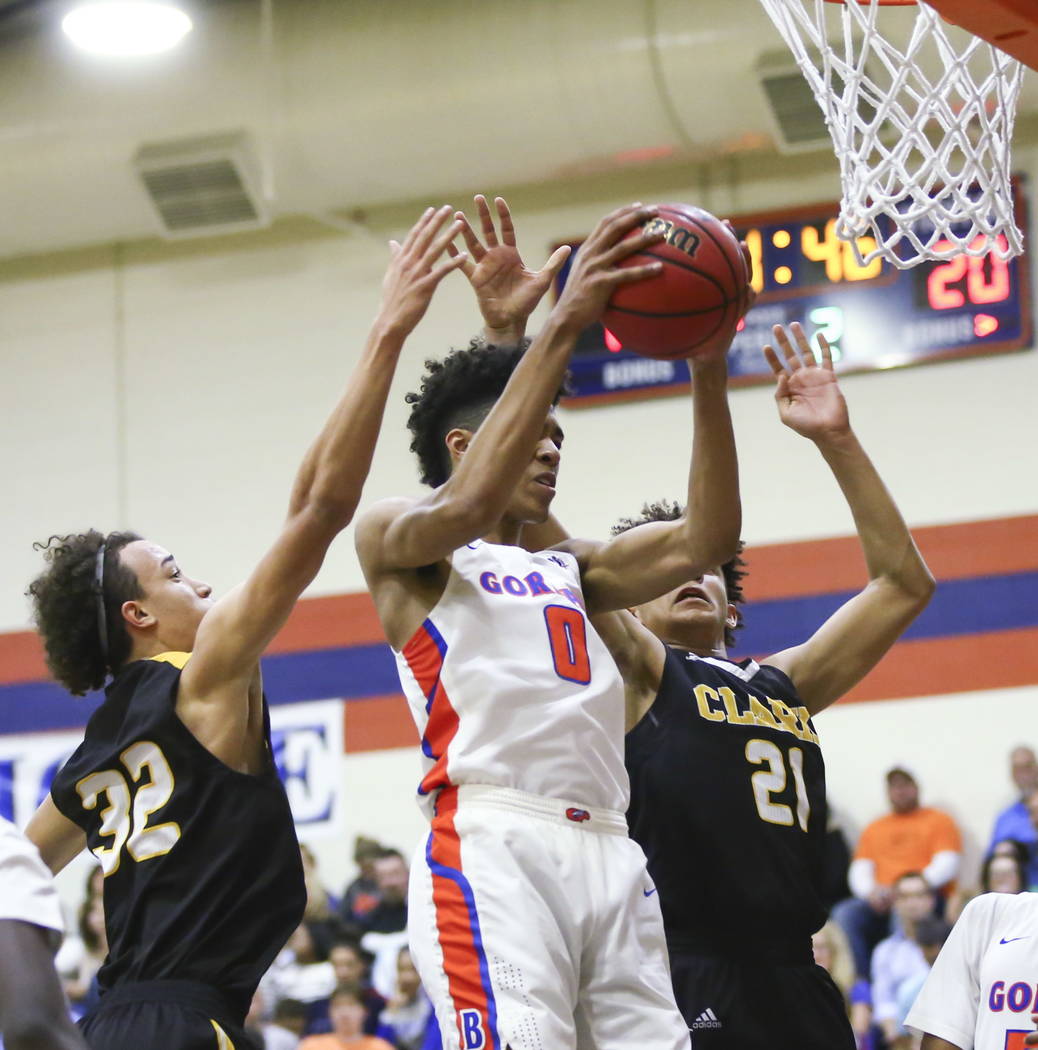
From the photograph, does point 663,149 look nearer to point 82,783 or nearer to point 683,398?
point 683,398

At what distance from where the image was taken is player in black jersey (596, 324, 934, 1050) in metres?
4.12

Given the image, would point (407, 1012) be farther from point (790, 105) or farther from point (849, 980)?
point (790, 105)

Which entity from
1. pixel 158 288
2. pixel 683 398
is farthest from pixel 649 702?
pixel 158 288

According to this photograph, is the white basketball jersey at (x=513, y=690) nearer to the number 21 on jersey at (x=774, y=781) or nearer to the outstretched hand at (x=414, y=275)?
the outstretched hand at (x=414, y=275)

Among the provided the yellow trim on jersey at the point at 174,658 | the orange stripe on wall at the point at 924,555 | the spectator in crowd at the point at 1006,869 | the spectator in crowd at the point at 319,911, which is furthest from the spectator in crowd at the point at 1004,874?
the yellow trim on jersey at the point at 174,658

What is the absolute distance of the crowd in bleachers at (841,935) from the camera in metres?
8.40

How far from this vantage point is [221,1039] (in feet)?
11.2

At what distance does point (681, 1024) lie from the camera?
136 inches

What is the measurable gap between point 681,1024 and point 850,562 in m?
6.52

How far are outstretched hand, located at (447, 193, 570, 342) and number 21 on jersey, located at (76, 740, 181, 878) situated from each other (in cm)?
124

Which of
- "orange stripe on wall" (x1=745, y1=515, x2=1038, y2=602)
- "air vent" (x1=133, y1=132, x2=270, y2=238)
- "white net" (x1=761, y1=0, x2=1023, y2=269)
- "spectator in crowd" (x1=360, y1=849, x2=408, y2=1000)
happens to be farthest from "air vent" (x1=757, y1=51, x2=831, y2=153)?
"spectator in crowd" (x1=360, y1=849, x2=408, y2=1000)

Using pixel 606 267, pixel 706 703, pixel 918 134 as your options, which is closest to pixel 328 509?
pixel 606 267

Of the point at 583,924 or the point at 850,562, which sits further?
the point at 850,562

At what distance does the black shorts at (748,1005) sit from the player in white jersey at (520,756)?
64 cm
